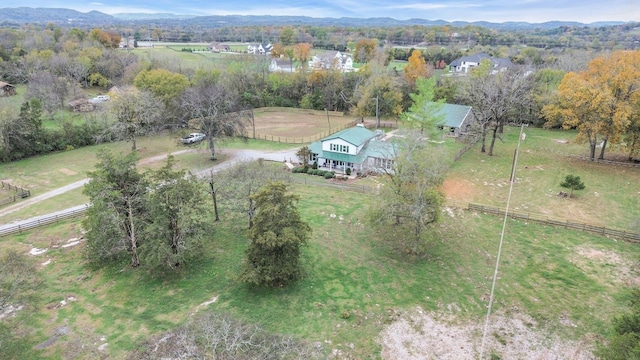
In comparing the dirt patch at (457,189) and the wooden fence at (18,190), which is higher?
the dirt patch at (457,189)

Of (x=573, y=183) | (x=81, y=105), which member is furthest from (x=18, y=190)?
(x=573, y=183)

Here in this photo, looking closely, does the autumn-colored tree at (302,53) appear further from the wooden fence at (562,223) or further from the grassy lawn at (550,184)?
the wooden fence at (562,223)

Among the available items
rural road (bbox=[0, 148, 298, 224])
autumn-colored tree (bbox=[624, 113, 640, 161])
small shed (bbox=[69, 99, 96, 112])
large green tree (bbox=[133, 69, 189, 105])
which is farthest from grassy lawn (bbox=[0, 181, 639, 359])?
small shed (bbox=[69, 99, 96, 112])

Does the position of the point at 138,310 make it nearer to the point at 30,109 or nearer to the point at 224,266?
the point at 224,266

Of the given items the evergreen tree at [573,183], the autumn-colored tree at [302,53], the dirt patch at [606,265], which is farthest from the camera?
the autumn-colored tree at [302,53]

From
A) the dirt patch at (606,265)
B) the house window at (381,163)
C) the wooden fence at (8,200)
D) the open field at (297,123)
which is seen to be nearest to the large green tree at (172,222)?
the wooden fence at (8,200)

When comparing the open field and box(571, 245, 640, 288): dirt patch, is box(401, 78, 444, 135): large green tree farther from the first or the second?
box(571, 245, 640, 288): dirt patch

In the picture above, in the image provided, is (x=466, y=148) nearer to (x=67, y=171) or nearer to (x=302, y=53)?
(x=67, y=171)
